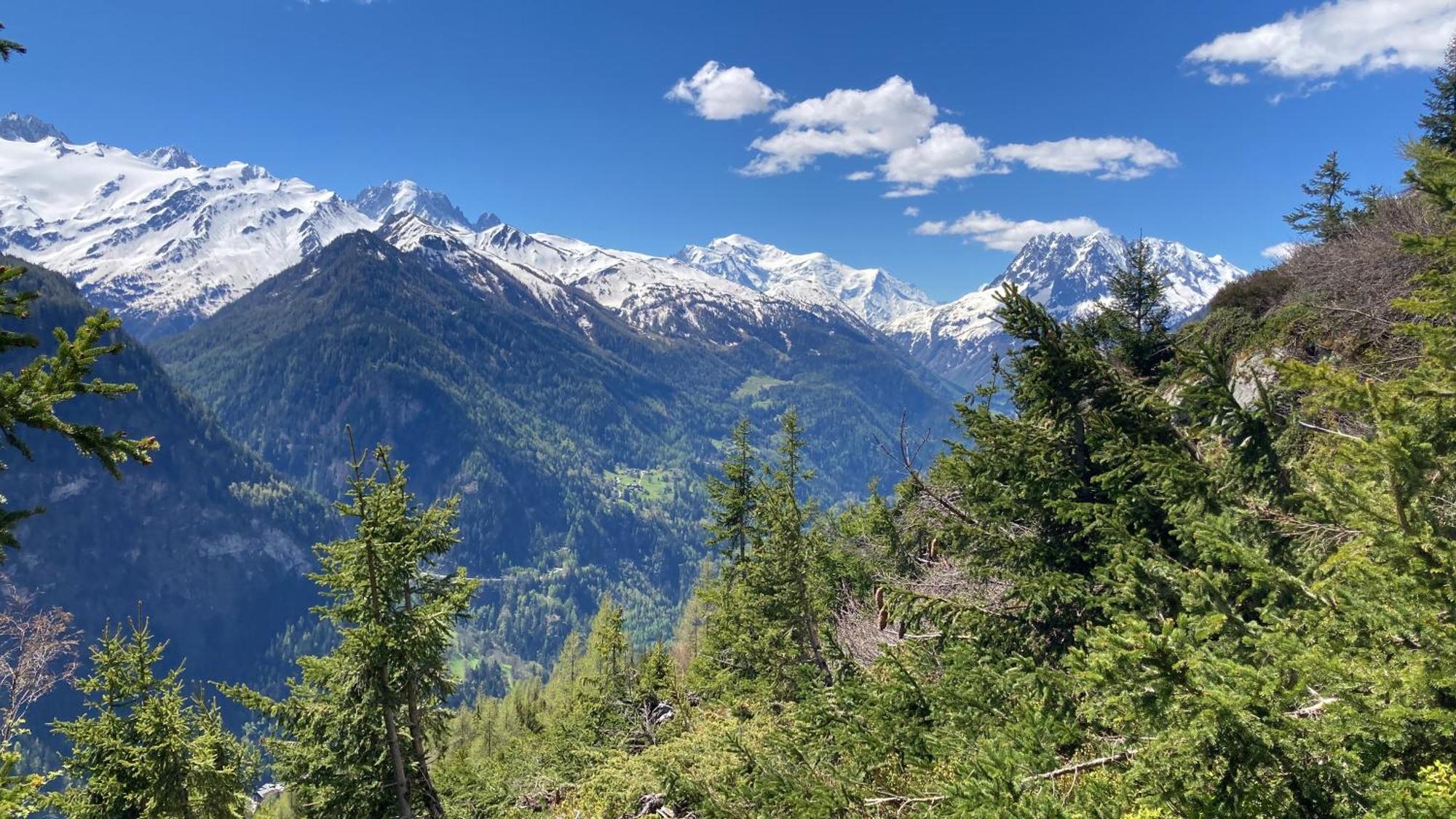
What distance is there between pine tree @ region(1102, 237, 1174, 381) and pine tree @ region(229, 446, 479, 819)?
86.2ft

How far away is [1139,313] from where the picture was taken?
3206cm

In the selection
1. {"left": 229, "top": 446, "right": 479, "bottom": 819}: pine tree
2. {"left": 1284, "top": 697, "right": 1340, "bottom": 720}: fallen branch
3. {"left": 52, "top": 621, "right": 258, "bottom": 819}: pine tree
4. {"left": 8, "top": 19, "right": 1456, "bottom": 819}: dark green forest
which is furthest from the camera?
{"left": 52, "top": 621, "right": 258, "bottom": 819}: pine tree

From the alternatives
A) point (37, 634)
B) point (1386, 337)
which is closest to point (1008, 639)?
point (1386, 337)

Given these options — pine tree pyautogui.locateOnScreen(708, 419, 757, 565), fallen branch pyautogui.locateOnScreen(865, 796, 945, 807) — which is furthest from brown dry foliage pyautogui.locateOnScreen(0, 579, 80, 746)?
fallen branch pyautogui.locateOnScreen(865, 796, 945, 807)

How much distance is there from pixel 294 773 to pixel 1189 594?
728 inches

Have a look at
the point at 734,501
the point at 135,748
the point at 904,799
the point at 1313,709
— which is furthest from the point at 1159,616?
the point at 734,501

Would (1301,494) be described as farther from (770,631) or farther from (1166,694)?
(770,631)

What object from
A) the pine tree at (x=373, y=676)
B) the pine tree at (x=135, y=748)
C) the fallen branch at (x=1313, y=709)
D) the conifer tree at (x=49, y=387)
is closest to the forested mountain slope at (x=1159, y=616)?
the fallen branch at (x=1313, y=709)

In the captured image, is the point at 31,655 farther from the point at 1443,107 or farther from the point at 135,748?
the point at 1443,107

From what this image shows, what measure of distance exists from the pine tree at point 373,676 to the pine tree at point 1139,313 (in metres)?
26.3

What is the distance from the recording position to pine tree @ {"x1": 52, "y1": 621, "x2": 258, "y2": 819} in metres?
16.8

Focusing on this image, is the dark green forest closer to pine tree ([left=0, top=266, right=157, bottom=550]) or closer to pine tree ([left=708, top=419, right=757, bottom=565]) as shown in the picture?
pine tree ([left=0, top=266, right=157, bottom=550])

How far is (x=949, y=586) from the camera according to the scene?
43.2ft

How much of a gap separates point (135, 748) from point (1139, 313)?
4016 centimetres
